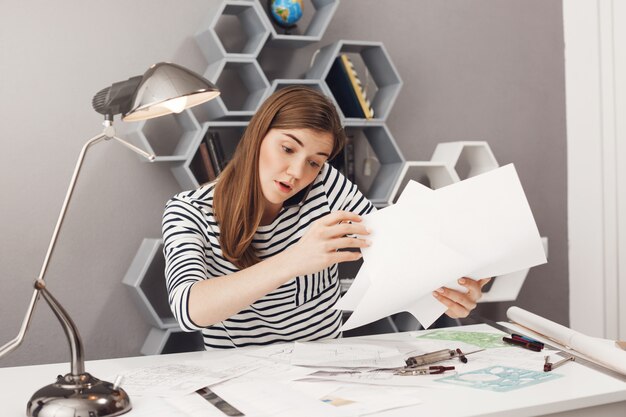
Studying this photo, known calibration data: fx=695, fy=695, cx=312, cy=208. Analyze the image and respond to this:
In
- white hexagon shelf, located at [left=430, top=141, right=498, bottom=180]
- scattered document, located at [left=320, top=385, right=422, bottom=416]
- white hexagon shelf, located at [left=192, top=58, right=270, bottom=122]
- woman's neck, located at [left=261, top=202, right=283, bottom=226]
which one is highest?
white hexagon shelf, located at [left=192, top=58, right=270, bottom=122]

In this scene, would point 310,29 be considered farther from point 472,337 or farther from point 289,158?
point 472,337

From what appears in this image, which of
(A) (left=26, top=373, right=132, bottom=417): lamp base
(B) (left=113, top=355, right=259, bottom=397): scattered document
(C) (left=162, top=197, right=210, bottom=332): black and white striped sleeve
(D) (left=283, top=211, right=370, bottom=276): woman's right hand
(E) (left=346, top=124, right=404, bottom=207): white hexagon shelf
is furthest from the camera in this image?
(E) (left=346, top=124, right=404, bottom=207): white hexagon shelf

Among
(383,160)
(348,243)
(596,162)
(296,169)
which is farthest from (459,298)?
(596,162)

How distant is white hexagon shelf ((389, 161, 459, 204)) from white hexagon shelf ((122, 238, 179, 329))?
0.93 meters

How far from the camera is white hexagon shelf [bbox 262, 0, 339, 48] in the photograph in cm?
261

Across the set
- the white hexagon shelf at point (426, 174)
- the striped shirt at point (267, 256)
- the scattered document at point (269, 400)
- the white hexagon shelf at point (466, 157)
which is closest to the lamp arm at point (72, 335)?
the scattered document at point (269, 400)

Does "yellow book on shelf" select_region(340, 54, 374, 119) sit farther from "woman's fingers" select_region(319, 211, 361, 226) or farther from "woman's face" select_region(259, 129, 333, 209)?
"woman's fingers" select_region(319, 211, 361, 226)

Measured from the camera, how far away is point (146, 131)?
257 centimetres

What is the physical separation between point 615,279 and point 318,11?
5.83ft

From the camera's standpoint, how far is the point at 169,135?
8.57 ft

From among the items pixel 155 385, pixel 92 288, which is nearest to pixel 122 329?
pixel 92 288

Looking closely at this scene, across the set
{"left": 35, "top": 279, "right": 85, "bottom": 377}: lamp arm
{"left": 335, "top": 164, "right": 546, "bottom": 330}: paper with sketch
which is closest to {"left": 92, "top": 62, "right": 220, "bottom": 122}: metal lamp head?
{"left": 35, "top": 279, "right": 85, "bottom": 377}: lamp arm

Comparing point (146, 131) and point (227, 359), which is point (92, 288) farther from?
point (227, 359)

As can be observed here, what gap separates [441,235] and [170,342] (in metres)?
1.61
